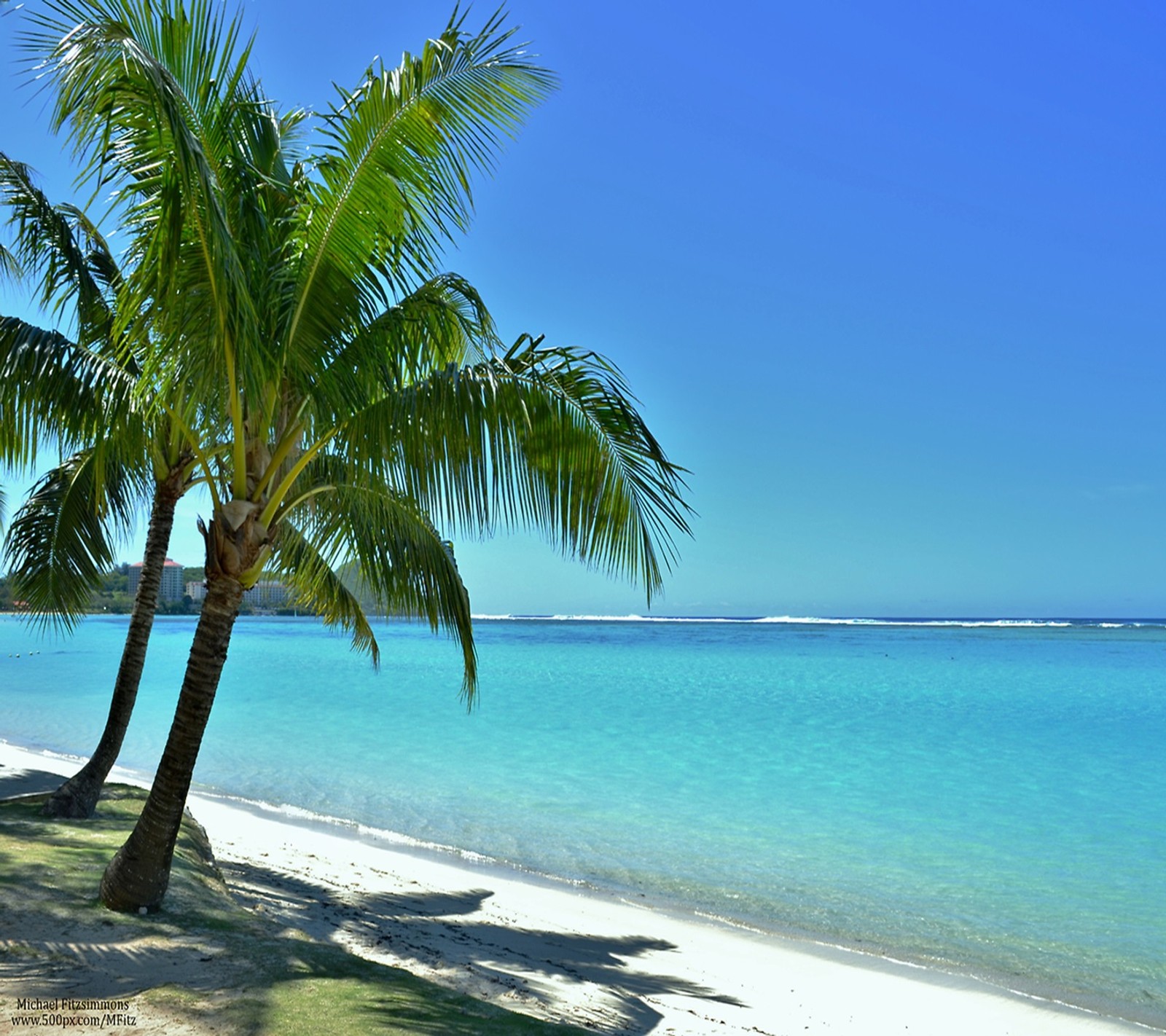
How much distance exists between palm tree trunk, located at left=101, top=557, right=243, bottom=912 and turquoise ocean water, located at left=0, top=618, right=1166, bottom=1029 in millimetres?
5131

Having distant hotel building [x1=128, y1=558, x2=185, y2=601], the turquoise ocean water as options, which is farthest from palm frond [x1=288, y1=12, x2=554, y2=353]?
distant hotel building [x1=128, y1=558, x2=185, y2=601]

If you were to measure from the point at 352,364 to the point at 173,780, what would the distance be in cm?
242

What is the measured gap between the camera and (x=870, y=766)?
55.8 ft

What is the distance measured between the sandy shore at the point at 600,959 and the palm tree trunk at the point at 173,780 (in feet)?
4.70

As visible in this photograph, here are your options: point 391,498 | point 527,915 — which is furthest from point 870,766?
point 391,498

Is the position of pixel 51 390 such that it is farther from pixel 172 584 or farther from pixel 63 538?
pixel 172 584

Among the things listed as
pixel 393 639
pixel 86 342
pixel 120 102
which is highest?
pixel 120 102

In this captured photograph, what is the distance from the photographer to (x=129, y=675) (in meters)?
7.60

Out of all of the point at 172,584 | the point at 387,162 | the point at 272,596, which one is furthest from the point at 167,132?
the point at 172,584

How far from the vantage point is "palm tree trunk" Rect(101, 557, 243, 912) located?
16.7 feet

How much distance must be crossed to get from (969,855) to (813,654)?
46.5 m

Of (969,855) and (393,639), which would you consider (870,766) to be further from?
(393,639)

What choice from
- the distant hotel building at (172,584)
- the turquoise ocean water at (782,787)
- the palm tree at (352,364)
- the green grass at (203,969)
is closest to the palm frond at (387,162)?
the palm tree at (352,364)

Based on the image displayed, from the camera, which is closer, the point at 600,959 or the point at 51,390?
the point at 51,390
